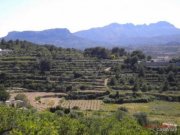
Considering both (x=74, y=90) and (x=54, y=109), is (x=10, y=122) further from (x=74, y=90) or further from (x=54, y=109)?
(x=74, y=90)

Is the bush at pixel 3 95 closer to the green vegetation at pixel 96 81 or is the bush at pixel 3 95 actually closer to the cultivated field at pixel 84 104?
the green vegetation at pixel 96 81

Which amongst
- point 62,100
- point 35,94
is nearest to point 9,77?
point 35,94

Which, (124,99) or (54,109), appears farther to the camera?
(124,99)

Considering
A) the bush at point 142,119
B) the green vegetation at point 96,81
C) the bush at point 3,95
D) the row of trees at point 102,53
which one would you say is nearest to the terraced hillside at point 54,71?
the green vegetation at point 96,81

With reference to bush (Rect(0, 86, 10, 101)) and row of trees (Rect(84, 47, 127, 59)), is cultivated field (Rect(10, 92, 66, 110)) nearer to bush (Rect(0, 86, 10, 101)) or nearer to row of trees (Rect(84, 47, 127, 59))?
bush (Rect(0, 86, 10, 101))

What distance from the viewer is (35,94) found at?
273 ft

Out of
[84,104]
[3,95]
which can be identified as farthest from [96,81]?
[3,95]

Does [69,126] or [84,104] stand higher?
[69,126]

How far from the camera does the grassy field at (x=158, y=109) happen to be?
212 ft

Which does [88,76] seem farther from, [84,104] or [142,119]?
[142,119]

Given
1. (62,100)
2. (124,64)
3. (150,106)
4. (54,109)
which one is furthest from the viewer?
A: (124,64)

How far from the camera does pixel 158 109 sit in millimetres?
71062

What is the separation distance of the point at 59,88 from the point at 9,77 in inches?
450

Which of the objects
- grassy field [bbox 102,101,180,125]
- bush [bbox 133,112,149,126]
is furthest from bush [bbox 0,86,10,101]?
bush [bbox 133,112,149,126]
